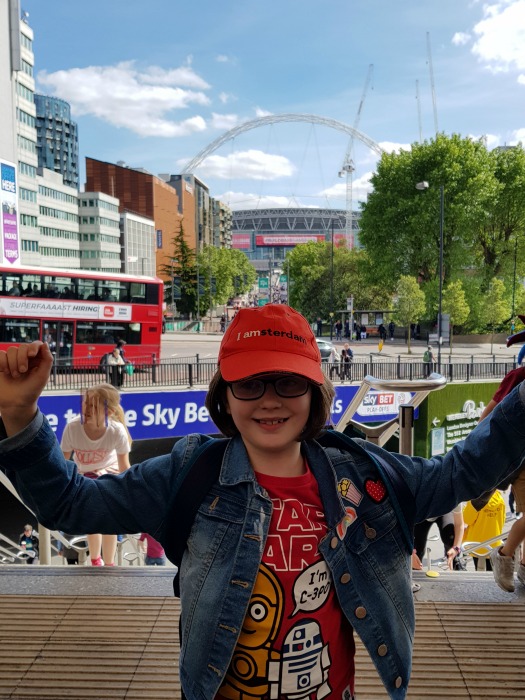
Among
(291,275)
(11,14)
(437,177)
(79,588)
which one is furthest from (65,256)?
(79,588)

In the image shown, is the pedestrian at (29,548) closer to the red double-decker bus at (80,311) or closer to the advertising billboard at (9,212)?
the red double-decker bus at (80,311)

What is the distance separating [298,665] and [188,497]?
411mm

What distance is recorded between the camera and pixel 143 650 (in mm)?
2586

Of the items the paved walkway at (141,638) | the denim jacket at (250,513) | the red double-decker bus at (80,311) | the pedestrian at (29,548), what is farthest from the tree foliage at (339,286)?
the denim jacket at (250,513)

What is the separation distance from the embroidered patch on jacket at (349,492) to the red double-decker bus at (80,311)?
16.4m

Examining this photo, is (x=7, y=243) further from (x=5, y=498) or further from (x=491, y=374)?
(x=491, y=374)

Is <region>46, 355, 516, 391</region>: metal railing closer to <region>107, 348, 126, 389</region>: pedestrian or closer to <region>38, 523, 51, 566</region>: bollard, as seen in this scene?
<region>107, 348, 126, 389</region>: pedestrian

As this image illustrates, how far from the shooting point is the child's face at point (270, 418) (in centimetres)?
136

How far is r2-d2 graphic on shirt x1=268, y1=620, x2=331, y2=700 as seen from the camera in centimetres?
128

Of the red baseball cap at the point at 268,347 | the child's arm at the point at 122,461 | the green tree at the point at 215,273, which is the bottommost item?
the child's arm at the point at 122,461

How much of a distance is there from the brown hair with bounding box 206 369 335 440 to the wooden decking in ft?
4.49

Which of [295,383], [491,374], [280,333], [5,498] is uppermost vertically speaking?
[280,333]

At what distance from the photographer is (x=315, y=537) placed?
1.32 m

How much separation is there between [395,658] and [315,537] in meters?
0.35
